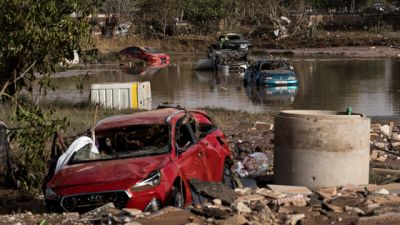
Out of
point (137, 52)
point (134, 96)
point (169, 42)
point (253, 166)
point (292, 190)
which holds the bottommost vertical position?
point (253, 166)

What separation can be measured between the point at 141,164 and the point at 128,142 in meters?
1.36

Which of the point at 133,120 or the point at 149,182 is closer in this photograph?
the point at 149,182

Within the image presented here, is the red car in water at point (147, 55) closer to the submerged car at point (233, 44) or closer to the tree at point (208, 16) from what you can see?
the submerged car at point (233, 44)

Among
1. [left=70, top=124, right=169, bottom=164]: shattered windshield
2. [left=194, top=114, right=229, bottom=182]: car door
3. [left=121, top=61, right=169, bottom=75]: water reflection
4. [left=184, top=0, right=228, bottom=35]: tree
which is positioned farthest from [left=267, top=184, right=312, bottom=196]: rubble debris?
[left=184, top=0, right=228, bottom=35]: tree

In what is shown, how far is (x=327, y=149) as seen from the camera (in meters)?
10.7

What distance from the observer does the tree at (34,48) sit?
35.8ft

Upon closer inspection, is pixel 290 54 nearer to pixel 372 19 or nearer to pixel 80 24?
pixel 372 19

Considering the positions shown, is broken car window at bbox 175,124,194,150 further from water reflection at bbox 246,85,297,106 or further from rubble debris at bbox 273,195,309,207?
water reflection at bbox 246,85,297,106

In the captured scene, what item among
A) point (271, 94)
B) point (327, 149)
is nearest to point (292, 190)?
point (327, 149)

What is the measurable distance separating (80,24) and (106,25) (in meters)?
70.0

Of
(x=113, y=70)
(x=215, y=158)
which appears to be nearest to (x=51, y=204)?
(x=215, y=158)

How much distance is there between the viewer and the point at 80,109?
22.8m

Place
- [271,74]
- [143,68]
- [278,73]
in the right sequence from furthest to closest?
1. [143,68]
2. [271,74]
3. [278,73]

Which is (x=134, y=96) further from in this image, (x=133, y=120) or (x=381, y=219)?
(x=381, y=219)
